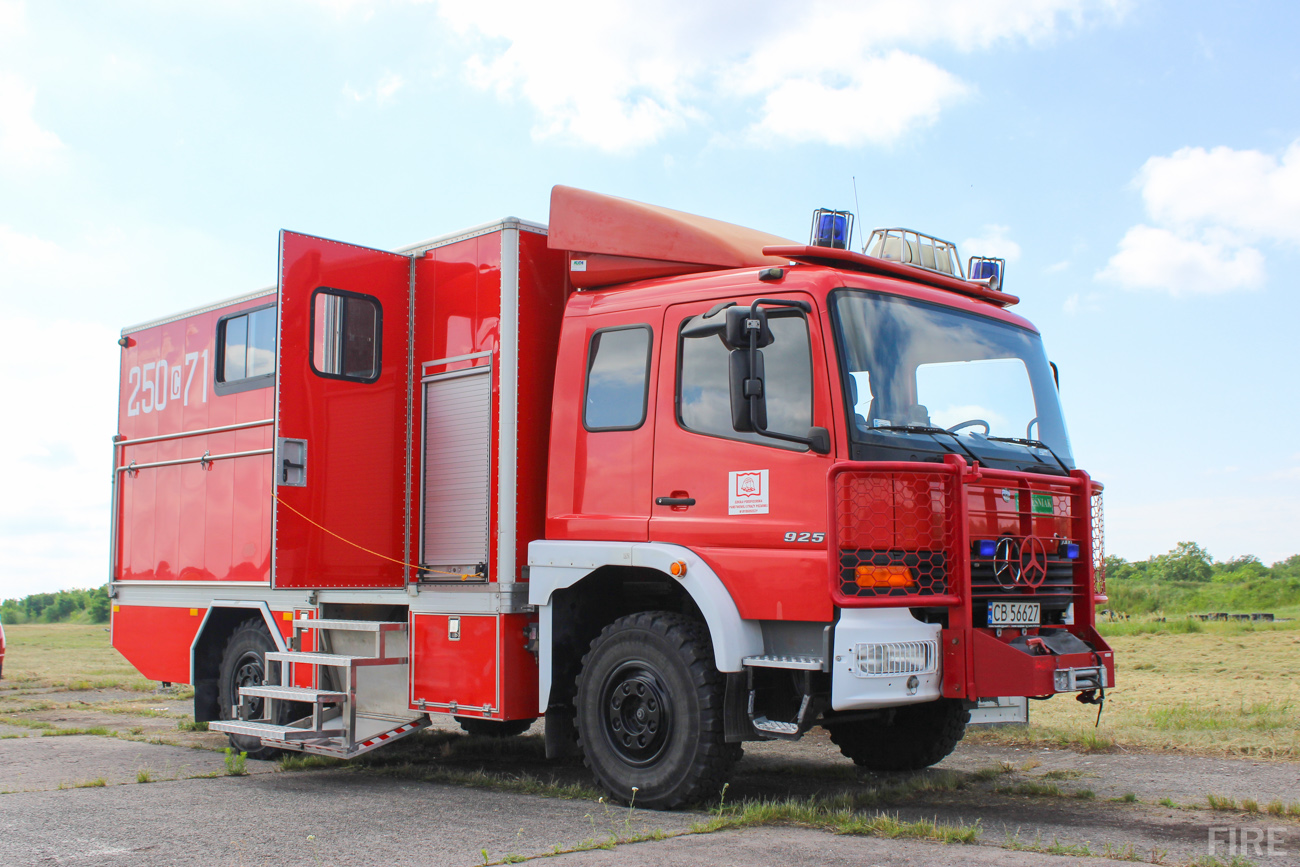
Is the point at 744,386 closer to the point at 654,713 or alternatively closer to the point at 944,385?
the point at 944,385

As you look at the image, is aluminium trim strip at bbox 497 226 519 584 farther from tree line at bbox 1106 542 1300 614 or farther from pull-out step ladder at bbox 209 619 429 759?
tree line at bbox 1106 542 1300 614

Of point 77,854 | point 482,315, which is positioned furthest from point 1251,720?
point 77,854

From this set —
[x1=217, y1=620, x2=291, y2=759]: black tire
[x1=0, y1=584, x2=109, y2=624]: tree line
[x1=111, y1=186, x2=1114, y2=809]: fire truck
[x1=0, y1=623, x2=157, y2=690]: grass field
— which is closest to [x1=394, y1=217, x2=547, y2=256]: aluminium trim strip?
[x1=111, y1=186, x2=1114, y2=809]: fire truck

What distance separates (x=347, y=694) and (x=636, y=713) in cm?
228

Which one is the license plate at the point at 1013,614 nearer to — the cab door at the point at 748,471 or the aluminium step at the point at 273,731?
the cab door at the point at 748,471

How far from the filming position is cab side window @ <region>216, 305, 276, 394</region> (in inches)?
374

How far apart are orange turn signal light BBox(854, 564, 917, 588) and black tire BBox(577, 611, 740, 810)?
3.75 feet

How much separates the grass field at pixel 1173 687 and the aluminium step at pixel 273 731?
18.8 feet

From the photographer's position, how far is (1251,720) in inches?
392

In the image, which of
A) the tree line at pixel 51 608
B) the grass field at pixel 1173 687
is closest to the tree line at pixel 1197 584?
the grass field at pixel 1173 687

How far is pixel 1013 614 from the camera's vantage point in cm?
666

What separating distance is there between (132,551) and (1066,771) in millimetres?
8309

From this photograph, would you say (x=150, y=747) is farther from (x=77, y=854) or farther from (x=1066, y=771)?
(x=1066, y=771)

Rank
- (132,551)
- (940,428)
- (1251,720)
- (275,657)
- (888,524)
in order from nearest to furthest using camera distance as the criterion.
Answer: (888,524)
(940,428)
(275,657)
(1251,720)
(132,551)
